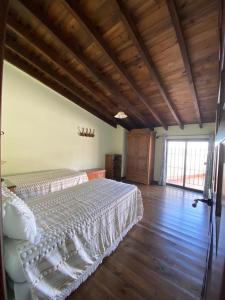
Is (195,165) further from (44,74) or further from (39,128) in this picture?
(44,74)

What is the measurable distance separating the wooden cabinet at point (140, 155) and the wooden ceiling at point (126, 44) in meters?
1.62

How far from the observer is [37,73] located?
3.59 meters

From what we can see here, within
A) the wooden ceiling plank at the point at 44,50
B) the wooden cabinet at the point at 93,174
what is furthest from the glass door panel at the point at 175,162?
the wooden ceiling plank at the point at 44,50

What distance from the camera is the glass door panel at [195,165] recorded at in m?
4.77

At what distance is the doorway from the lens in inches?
189

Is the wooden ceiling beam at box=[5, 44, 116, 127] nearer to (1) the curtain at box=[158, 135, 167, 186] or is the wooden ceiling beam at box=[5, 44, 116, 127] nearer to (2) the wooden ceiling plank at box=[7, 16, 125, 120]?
(2) the wooden ceiling plank at box=[7, 16, 125, 120]

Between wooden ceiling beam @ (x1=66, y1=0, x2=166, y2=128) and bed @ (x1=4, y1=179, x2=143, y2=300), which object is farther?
wooden ceiling beam @ (x1=66, y1=0, x2=166, y2=128)

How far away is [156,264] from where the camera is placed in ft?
5.81

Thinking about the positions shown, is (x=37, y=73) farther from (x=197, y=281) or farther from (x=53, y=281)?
(x=197, y=281)

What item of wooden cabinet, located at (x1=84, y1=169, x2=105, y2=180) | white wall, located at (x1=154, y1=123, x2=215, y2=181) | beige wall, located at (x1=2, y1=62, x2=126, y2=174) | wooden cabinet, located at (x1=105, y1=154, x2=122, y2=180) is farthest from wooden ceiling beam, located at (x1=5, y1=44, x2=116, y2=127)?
white wall, located at (x1=154, y1=123, x2=215, y2=181)

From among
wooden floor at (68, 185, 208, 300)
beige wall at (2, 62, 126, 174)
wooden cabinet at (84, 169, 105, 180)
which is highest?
beige wall at (2, 62, 126, 174)

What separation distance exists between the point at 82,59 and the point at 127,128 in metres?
3.48

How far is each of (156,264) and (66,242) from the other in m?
1.21

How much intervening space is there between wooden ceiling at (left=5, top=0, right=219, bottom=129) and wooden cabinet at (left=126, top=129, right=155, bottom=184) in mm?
1624
